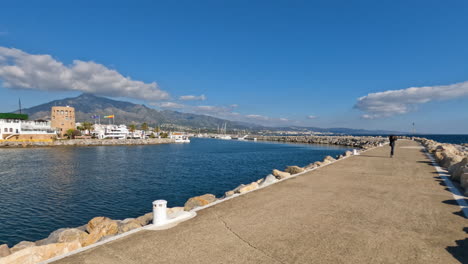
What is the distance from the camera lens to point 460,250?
5.34 m

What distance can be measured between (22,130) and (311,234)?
370 feet

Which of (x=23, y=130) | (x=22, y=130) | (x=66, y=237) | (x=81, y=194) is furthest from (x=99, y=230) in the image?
(x=23, y=130)

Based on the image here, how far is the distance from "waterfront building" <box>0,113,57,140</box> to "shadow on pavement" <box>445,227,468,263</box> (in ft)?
361

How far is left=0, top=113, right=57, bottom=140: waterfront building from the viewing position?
82250mm

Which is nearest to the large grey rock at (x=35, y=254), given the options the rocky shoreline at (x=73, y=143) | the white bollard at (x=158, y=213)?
the white bollard at (x=158, y=213)

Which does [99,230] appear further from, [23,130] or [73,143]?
[23,130]

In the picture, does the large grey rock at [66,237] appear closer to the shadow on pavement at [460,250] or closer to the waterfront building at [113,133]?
the shadow on pavement at [460,250]

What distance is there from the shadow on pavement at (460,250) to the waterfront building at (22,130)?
11008 cm

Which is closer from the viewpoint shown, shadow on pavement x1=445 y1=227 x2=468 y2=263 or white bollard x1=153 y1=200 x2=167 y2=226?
shadow on pavement x1=445 y1=227 x2=468 y2=263

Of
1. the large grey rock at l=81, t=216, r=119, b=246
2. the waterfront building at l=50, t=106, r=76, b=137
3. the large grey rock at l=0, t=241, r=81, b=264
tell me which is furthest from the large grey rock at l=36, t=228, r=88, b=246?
the waterfront building at l=50, t=106, r=76, b=137

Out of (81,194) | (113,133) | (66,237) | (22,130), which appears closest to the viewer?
(66,237)

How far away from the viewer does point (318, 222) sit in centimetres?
702

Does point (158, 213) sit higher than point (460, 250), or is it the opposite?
point (158, 213)

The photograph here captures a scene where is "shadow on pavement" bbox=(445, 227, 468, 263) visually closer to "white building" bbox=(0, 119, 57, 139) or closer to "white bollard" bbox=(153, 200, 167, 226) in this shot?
"white bollard" bbox=(153, 200, 167, 226)
